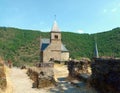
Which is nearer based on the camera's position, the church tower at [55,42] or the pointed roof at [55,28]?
the church tower at [55,42]

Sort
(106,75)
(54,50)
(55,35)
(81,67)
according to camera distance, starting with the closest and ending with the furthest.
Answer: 1. (106,75)
2. (81,67)
3. (54,50)
4. (55,35)

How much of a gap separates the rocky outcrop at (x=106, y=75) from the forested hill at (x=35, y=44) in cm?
6261

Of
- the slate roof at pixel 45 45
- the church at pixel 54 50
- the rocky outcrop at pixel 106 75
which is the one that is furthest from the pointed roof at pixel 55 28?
the rocky outcrop at pixel 106 75

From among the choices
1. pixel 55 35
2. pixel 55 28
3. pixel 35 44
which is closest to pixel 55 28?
pixel 55 28

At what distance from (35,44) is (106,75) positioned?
311 feet

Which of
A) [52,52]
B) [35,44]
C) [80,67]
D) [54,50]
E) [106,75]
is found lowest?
[106,75]

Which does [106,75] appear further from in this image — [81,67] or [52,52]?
[52,52]

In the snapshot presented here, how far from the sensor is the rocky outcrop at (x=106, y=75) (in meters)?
10.1

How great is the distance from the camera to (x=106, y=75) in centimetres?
1118

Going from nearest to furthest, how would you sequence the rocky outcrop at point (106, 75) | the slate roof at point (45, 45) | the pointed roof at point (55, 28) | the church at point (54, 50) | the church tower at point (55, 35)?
1. the rocky outcrop at point (106, 75)
2. the church at point (54, 50)
3. the church tower at point (55, 35)
4. the pointed roof at point (55, 28)
5. the slate roof at point (45, 45)

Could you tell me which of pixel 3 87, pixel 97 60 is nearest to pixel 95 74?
pixel 97 60

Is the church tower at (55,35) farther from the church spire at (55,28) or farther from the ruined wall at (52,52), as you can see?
the ruined wall at (52,52)

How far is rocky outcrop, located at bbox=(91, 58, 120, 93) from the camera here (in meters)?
10.1

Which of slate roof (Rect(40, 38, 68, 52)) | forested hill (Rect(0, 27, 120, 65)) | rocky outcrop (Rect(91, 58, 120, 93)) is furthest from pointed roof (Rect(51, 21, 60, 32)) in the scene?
rocky outcrop (Rect(91, 58, 120, 93))
